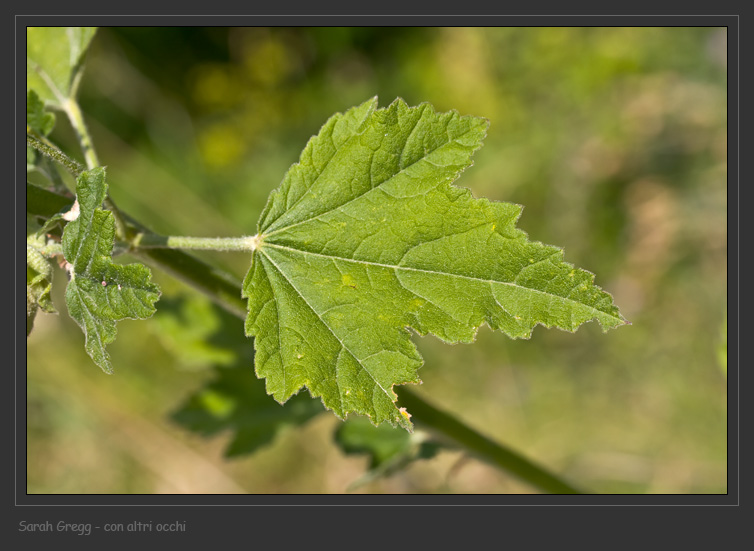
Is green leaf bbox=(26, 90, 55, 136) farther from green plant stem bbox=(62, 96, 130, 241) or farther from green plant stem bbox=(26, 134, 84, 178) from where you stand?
green plant stem bbox=(26, 134, 84, 178)

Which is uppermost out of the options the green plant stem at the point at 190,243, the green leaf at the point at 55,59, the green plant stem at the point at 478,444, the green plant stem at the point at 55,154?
the green leaf at the point at 55,59

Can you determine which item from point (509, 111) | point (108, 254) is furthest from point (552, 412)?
point (108, 254)

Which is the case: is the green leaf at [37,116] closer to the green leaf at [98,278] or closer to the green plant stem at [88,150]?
the green plant stem at [88,150]

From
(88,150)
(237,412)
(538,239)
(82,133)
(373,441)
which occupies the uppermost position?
(538,239)

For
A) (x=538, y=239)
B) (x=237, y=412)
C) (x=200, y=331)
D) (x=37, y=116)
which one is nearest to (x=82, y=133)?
(x=37, y=116)

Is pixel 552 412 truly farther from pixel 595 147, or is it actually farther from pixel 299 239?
pixel 299 239

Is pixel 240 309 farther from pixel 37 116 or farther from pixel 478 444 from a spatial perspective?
pixel 478 444

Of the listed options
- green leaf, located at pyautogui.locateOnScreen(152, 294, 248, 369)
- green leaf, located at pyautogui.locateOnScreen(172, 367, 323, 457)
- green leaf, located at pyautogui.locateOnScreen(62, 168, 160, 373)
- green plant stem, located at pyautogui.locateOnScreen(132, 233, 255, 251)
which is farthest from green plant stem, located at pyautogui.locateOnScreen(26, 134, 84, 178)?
green leaf, located at pyautogui.locateOnScreen(172, 367, 323, 457)

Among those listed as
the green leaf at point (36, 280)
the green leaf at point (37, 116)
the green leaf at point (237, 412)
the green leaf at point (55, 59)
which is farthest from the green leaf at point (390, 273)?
the green leaf at point (237, 412)
